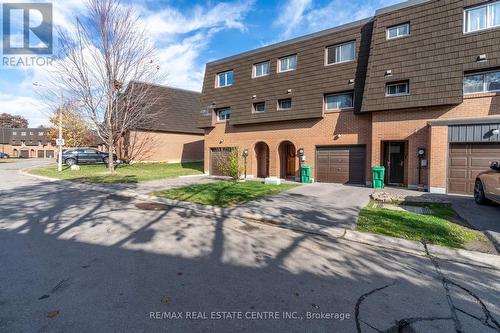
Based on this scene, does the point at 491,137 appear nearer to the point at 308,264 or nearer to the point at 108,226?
the point at 308,264

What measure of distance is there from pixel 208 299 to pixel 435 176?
12.3 m

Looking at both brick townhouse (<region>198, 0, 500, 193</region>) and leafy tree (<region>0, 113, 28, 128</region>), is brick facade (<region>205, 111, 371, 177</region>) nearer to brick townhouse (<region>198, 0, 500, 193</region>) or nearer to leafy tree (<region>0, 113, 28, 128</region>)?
brick townhouse (<region>198, 0, 500, 193</region>)

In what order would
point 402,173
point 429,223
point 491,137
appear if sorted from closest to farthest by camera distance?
point 429,223 < point 491,137 < point 402,173

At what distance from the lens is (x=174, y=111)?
31141mm

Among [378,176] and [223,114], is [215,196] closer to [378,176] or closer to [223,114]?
[378,176]

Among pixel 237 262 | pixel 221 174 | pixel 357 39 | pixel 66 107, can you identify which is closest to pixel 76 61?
pixel 66 107

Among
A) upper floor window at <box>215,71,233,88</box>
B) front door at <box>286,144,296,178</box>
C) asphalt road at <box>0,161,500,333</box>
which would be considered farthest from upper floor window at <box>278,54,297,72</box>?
asphalt road at <box>0,161,500,333</box>

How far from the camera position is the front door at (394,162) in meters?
14.0

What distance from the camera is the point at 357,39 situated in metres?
14.7

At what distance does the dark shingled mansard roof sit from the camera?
28.5 m

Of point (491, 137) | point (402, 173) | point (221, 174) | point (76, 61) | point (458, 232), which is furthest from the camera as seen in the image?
point (221, 174)

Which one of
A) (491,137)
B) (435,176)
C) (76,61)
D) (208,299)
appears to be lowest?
(208,299)

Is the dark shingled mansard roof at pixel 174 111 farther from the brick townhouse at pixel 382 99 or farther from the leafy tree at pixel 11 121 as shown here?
the leafy tree at pixel 11 121

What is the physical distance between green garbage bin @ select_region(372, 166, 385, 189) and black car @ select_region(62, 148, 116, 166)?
81.9 ft
